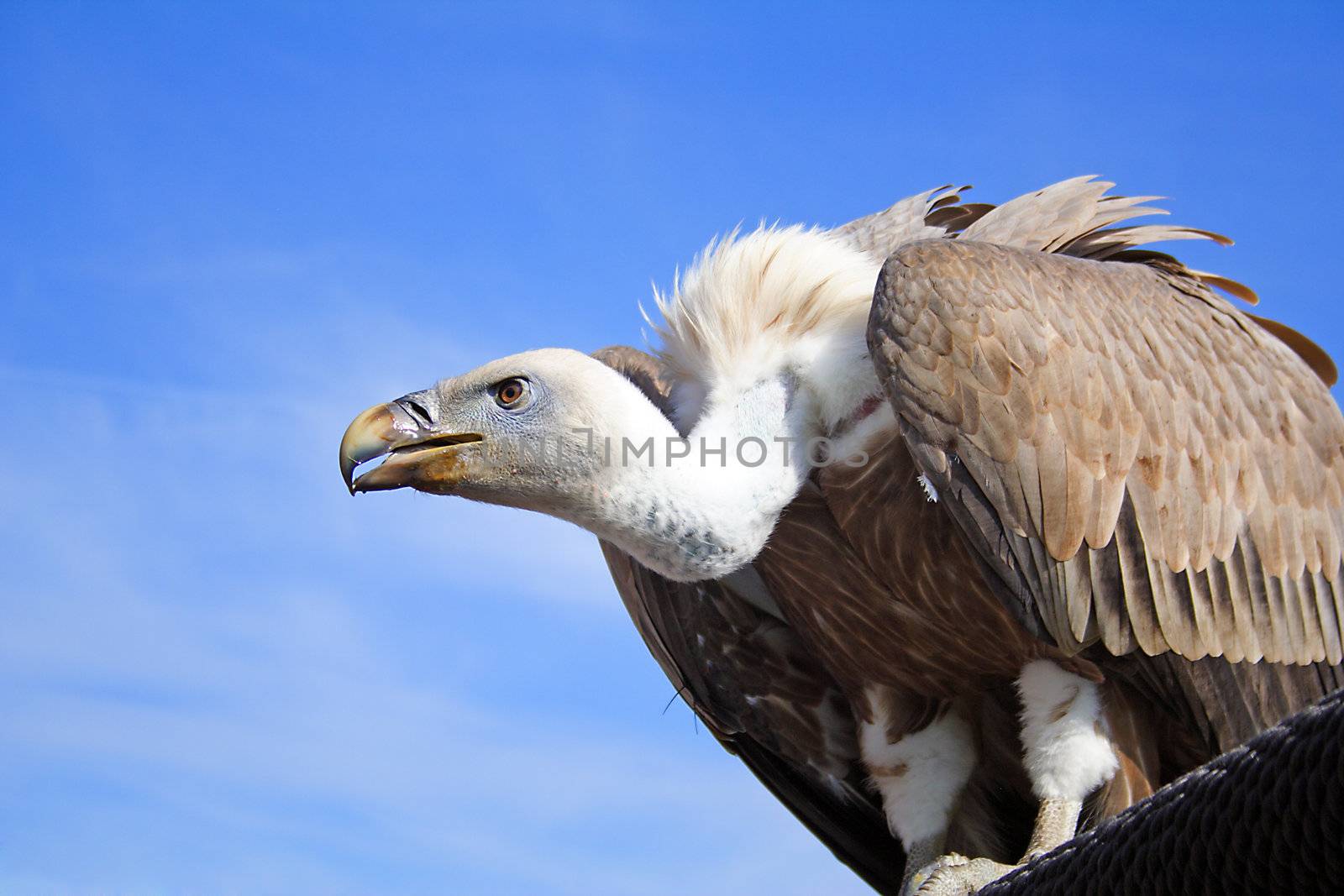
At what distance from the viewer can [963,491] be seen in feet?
10.3

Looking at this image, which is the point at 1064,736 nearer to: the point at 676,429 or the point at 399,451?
the point at 676,429

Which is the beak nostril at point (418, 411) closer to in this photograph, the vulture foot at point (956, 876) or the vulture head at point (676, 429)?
the vulture head at point (676, 429)

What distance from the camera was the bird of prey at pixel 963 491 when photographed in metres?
3.21

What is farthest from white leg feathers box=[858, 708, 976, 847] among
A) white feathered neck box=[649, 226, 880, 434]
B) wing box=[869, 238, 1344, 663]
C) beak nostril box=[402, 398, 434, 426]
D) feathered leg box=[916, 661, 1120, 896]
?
beak nostril box=[402, 398, 434, 426]

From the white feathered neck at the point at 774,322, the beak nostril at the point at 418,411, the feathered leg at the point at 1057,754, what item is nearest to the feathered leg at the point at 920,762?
the feathered leg at the point at 1057,754

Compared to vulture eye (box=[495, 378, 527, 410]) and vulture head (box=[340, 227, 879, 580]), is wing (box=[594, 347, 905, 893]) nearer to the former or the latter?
vulture head (box=[340, 227, 879, 580])

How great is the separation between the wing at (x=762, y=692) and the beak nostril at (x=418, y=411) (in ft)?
2.33

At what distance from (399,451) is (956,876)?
1924 millimetres

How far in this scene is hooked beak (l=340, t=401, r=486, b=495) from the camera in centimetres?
360

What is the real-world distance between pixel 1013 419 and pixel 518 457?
1.33 m

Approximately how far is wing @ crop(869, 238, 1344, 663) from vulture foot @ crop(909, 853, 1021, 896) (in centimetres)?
75

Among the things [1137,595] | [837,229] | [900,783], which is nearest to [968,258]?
[1137,595]

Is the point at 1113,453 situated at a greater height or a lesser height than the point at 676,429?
lesser

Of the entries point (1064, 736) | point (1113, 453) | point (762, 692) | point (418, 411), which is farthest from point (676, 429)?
point (1064, 736)
